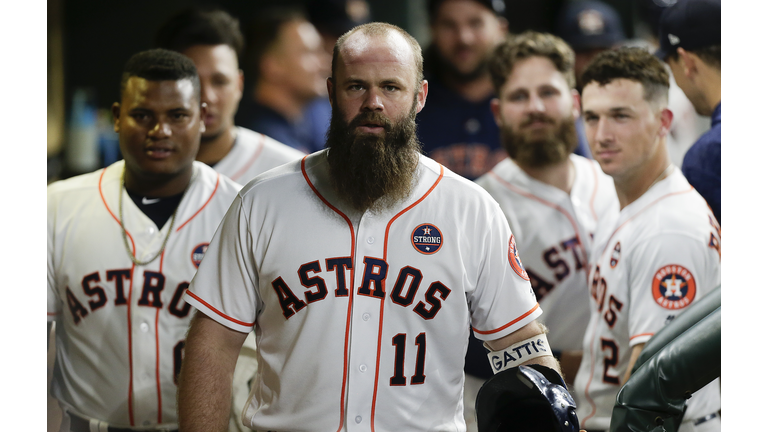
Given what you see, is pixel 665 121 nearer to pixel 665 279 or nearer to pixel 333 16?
pixel 665 279

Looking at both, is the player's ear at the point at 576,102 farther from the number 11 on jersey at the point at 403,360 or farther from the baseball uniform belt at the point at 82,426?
the baseball uniform belt at the point at 82,426

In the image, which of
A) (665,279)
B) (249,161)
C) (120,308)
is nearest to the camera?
(120,308)

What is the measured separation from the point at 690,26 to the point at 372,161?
1428 millimetres

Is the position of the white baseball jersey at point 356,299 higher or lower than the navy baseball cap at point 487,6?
lower

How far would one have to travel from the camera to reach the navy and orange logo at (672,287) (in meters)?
2.31

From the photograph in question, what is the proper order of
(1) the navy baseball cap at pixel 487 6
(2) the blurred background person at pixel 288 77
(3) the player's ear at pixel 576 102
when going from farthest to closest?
(1) the navy baseball cap at pixel 487 6
(2) the blurred background person at pixel 288 77
(3) the player's ear at pixel 576 102

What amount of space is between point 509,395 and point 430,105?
2090mm

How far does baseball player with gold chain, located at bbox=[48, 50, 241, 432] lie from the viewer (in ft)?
7.22

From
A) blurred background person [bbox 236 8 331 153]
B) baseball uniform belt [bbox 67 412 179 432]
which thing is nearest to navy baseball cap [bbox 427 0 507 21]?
blurred background person [bbox 236 8 331 153]

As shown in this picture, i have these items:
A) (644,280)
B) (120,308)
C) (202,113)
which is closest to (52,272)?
(120,308)

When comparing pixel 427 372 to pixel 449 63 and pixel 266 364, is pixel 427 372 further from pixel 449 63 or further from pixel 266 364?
pixel 449 63

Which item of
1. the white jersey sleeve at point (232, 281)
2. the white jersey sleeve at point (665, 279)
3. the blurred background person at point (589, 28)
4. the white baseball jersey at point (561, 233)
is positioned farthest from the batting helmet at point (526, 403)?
the blurred background person at point (589, 28)

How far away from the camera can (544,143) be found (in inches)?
108

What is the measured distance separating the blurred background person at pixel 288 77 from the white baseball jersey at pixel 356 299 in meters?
1.35
